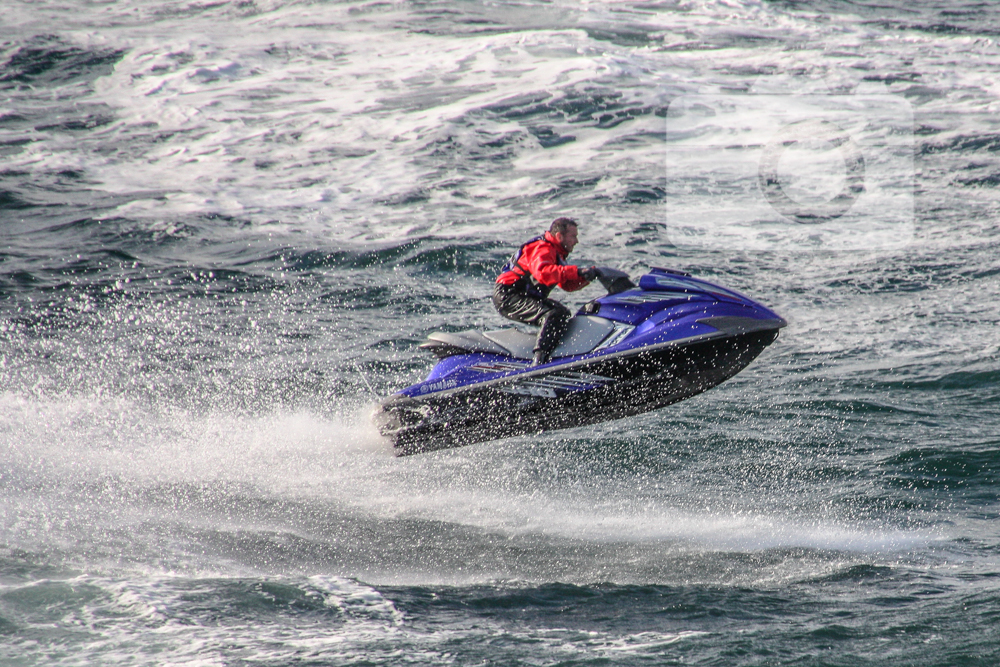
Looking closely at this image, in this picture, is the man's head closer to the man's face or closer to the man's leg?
the man's face

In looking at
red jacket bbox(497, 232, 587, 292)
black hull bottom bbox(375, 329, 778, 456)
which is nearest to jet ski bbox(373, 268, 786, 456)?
black hull bottom bbox(375, 329, 778, 456)

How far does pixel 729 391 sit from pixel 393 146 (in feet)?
34.2

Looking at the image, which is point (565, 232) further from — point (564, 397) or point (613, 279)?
point (564, 397)

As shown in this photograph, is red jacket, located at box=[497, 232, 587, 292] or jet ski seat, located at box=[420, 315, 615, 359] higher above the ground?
red jacket, located at box=[497, 232, 587, 292]

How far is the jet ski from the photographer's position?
6.69 m

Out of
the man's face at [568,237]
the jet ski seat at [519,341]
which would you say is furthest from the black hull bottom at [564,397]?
the man's face at [568,237]

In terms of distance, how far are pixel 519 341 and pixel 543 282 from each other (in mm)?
684

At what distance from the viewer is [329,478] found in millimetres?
8133

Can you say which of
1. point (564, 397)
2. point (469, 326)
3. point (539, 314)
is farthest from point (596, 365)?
point (469, 326)

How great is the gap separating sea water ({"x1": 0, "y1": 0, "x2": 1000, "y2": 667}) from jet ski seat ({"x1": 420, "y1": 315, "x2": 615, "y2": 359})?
98cm

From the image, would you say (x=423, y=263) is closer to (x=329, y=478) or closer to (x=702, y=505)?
(x=329, y=478)

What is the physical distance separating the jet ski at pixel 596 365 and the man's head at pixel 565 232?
31cm

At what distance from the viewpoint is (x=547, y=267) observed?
676cm

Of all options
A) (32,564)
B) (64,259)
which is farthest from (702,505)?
(64,259)
